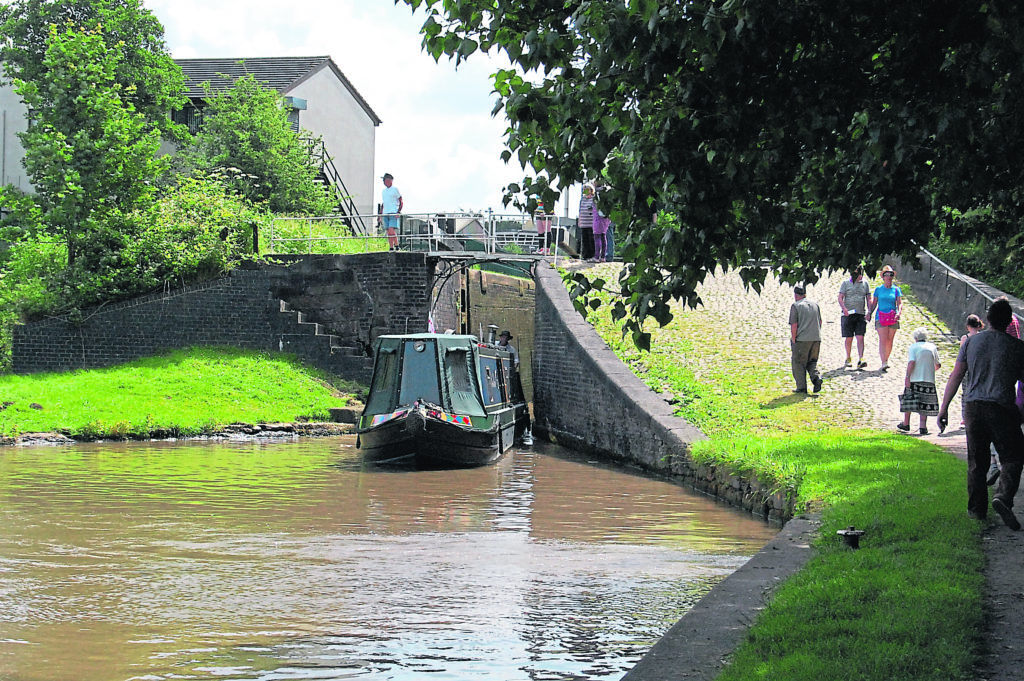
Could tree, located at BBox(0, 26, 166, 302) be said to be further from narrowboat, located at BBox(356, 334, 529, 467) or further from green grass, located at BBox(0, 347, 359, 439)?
narrowboat, located at BBox(356, 334, 529, 467)

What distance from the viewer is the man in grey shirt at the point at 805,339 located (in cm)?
1634

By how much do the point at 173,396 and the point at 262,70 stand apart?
24.2m

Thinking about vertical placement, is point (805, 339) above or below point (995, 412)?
above

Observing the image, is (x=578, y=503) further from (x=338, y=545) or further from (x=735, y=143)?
(x=735, y=143)

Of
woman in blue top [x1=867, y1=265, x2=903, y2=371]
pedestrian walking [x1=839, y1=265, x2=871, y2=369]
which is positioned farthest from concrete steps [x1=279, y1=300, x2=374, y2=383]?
woman in blue top [x1=867, y1=265, x2=903, y2=371]

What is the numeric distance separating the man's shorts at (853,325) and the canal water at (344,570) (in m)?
4.69

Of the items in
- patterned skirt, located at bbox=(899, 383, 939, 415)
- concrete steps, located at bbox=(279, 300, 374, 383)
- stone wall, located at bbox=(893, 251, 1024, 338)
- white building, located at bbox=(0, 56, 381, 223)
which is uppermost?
white building, located at bbox=(0, 56, 381, 223)

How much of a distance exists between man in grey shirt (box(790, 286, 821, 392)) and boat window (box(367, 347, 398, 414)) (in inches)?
236

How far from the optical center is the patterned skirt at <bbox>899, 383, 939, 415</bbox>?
13.6m

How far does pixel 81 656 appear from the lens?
21.8 feet

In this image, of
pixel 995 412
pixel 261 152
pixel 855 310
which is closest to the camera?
pixel 995 412

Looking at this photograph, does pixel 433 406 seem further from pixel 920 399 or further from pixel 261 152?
pixel 261 152

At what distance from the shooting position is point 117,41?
3416 cm

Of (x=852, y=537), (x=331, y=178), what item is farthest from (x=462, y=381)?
(x=331, y=178)
